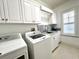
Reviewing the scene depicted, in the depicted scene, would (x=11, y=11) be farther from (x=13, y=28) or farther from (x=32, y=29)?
(x=32, y=29)

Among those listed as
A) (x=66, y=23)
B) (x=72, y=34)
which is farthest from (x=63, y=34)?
(x=66, y=23)

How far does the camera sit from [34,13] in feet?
6.21

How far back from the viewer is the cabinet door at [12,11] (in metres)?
1.18

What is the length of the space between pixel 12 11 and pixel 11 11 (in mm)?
24

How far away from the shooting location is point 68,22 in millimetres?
3279

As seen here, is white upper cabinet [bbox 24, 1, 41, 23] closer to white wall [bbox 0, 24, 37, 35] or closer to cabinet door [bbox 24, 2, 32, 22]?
cabinet door [bbox 24, 2, 32, 22]

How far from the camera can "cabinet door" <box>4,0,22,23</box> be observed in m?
1.18

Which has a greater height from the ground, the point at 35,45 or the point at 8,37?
the point at 8,37

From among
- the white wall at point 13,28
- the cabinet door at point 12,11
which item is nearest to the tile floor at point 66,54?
the white wall at point 13,28

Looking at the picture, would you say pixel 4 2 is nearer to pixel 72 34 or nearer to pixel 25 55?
pixel 25 55

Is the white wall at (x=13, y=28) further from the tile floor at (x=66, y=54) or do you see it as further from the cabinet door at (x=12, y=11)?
the tile floor at (x=66, y=54)

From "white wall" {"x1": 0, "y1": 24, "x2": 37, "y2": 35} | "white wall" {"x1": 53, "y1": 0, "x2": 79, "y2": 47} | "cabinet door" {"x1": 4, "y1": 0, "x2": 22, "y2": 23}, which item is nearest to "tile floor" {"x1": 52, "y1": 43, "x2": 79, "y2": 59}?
"white wall" {"x1": 53, "y1": 0, "x2": 79, "y2": 47}

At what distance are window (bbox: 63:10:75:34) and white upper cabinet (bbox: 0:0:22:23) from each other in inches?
118

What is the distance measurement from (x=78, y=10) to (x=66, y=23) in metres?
0.94
